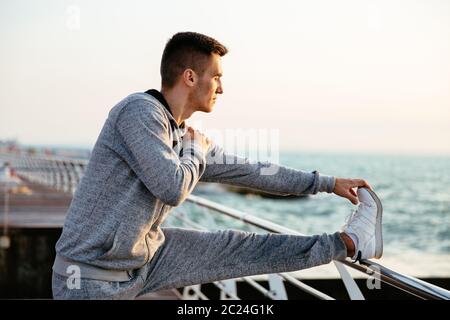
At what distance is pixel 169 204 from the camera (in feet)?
6.38

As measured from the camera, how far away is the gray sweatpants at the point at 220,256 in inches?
86.7

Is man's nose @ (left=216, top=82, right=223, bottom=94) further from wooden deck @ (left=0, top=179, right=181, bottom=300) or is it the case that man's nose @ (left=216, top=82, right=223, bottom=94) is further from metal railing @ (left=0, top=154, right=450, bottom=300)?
wooden deck @ (left=0, top=179, right=181, bottom=300)

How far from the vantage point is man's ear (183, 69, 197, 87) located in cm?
219

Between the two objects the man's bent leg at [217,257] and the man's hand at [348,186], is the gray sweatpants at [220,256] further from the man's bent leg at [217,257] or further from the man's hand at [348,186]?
the man's hand at [348,186]

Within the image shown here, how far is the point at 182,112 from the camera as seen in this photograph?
7.22 feet

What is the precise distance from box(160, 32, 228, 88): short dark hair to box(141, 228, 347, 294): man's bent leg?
504 mm

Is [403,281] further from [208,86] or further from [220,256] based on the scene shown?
[208,86]

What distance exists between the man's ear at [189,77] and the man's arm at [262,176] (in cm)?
26

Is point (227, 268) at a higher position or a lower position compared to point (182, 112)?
lower

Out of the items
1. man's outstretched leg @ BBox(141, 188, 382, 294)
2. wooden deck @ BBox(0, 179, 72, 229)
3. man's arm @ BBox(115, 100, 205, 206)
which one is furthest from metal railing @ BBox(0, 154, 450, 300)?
wooden deck @ BBox(0, 179, 72, 229)

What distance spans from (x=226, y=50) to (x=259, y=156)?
0.47m

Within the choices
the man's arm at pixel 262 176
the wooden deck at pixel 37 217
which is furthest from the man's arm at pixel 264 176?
the wooden deck at pixel 37 217
